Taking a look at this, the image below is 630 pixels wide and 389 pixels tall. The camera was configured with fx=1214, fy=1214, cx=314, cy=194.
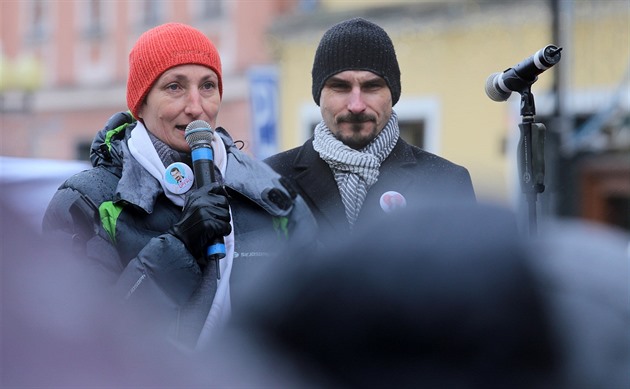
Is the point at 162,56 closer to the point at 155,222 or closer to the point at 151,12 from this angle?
the point at 155,222

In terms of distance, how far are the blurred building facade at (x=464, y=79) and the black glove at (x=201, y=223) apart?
603 centimetres

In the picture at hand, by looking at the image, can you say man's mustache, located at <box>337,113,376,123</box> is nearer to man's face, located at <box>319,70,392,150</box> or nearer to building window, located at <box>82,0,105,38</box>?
man's face, located at <box>319,70,392,150</box>

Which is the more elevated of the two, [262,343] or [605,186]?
[262,343]

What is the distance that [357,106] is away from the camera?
305 centimetres

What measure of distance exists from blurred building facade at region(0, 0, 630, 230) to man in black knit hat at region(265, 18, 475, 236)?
17.5 feet

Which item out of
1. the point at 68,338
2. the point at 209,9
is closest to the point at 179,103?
the point at 68,338

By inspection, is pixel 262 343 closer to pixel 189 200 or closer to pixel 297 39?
pixel 189 200

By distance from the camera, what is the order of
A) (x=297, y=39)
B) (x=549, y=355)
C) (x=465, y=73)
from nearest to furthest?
1. (x=549, y=355)
2. (x=465, y=73)
3. (x=297, y=39)

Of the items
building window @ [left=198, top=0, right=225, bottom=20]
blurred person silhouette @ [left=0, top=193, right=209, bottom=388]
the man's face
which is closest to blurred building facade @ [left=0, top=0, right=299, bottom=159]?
building window @ [left=198, top=0, right=225, bottom=20]

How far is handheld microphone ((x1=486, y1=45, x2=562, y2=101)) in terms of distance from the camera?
2824 mm

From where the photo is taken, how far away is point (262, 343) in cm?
124

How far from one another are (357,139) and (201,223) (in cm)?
77

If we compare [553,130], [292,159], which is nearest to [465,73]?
[553,130]

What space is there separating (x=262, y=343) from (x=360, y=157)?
72.1 inches
